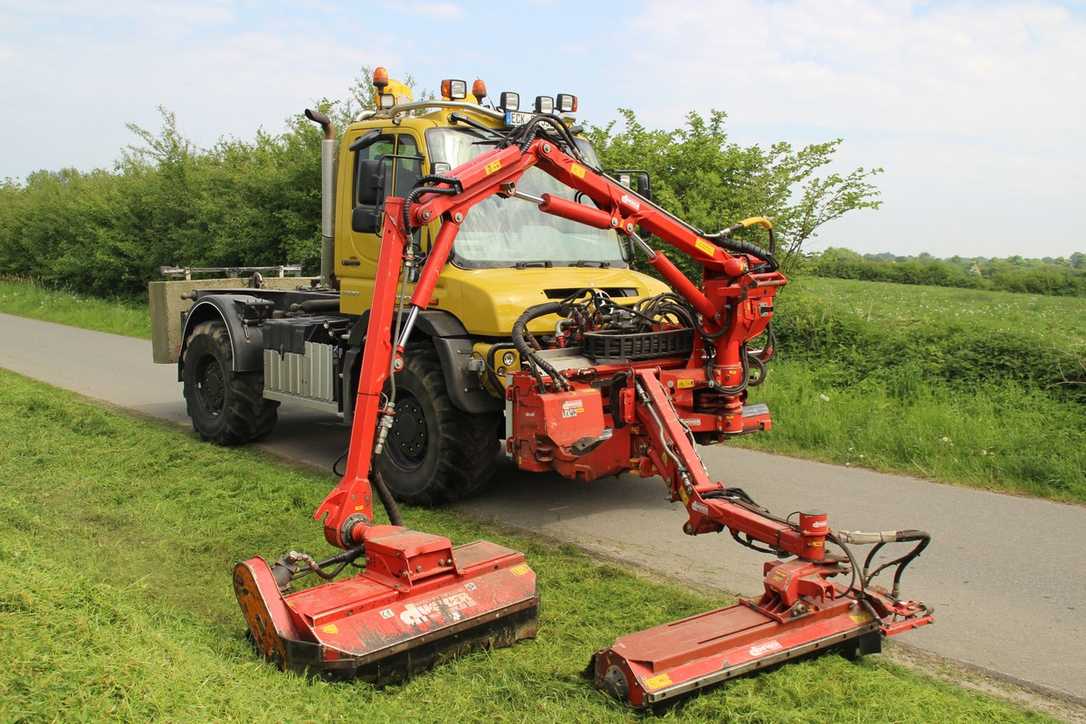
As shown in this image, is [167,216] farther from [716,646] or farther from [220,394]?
[716,646]

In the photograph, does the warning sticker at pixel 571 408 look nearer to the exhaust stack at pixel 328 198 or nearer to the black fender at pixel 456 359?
the black fender at pixel 456 359

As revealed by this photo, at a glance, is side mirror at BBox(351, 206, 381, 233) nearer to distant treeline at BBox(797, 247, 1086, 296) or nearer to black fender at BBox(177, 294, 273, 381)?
black fender at BBox(177, 294, 273, 381)

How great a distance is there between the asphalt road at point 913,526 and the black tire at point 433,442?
304mm

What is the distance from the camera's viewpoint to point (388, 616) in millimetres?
4328

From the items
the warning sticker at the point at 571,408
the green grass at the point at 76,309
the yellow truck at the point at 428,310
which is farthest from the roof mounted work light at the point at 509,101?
the green grass at the point at 76,309

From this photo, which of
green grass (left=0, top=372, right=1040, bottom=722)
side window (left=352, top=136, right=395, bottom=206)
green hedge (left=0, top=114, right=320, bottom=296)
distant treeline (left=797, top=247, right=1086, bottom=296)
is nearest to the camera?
green grass (left=0, top=372, right=1040, bottom=722)

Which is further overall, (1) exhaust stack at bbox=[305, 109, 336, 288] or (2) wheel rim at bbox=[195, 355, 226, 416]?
(2) wheel rim at bbox=[195, 355, 226, 416]

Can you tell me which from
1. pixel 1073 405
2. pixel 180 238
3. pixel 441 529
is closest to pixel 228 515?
pixel 441 529

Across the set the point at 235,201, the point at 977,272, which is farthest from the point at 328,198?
the point at 977,272

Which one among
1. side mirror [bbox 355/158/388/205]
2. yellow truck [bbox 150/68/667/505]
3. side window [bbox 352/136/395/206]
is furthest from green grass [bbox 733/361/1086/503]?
side mirror [bbox 355/158/388/205]

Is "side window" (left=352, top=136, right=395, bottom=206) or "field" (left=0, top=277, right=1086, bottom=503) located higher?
"side window" (left=352, top=136, right=395, bottom=206)

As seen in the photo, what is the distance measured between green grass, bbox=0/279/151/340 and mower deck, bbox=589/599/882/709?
16.5 meters

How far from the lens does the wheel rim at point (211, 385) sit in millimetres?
9523

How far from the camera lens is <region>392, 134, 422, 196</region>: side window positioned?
747 cm
